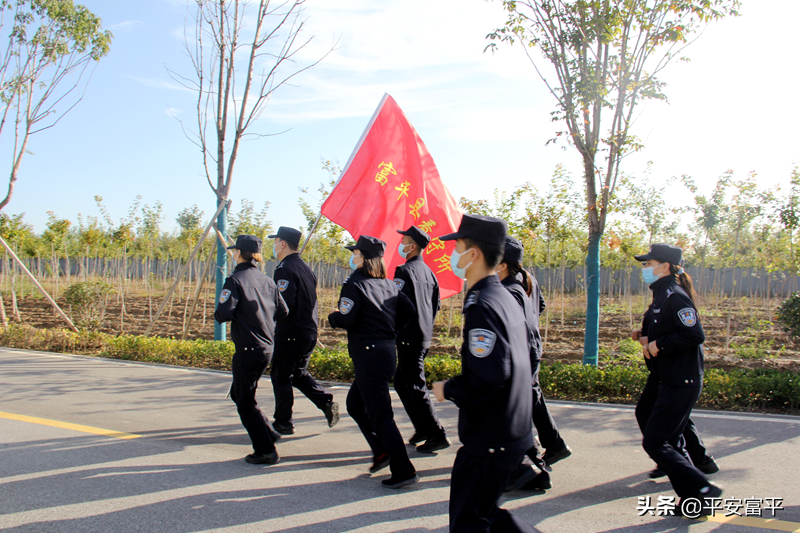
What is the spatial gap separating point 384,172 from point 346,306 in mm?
4013

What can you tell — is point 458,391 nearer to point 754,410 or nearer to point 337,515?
point 337,515

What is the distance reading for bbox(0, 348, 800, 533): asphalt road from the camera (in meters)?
3.47

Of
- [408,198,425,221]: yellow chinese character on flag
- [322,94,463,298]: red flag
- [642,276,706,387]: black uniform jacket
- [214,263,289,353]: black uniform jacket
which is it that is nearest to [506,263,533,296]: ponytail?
[642,276,706,387]: black uniform jacket

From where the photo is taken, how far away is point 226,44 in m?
11.0

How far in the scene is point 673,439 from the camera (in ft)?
12.1

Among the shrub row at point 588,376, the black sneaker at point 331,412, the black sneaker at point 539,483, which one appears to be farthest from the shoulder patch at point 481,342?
the shrub row at point 588,376

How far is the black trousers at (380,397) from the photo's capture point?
4.00 meters

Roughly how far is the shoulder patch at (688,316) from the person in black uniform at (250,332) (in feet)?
10.4

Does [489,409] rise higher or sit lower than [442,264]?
lower

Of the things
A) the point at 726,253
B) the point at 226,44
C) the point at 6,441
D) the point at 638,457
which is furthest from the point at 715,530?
the point at 726,253

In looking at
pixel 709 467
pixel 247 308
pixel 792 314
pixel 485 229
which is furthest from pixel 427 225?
pixel 792 314

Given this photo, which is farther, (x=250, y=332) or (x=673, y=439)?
(x=250, y=332)

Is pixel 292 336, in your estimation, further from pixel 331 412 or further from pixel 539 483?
pixel 539 483

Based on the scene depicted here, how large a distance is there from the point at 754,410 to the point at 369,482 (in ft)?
15.6
